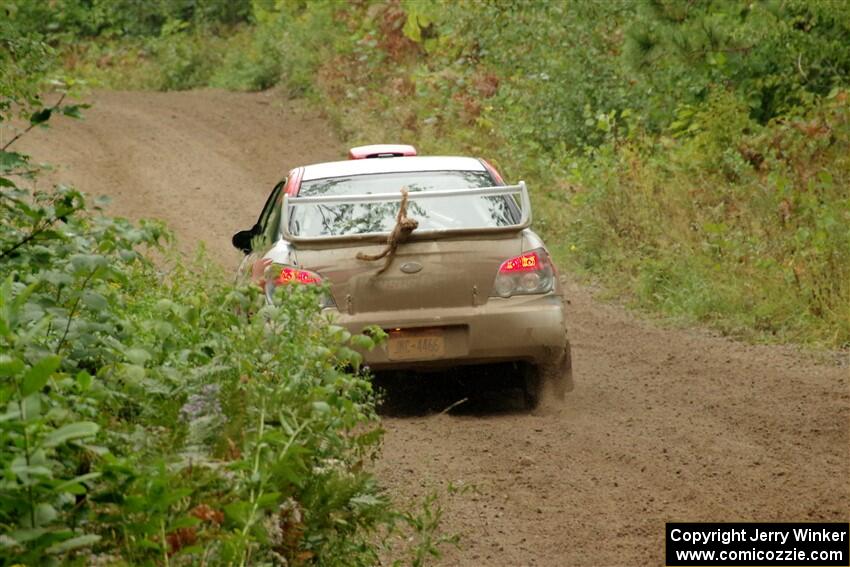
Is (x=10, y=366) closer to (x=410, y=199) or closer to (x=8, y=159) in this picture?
(x=8, y=159)

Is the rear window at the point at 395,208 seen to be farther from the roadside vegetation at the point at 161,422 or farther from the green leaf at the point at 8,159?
the green leaf at the point at 8,159

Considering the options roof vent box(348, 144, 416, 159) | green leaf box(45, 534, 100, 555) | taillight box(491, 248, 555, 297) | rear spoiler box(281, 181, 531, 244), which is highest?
roof vent box(348, 144, 416, 159)

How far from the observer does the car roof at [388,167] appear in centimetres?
1030

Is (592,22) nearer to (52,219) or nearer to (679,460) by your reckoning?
(679,460)

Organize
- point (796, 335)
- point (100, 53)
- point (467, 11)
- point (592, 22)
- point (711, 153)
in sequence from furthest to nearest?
1. point (100, 53)
2. point (467, 11)
3. point (592, 22)
4. point (711, 153)
5. point (796, 335)

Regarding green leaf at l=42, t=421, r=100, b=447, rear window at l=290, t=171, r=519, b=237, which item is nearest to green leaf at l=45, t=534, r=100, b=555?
green leaf at l=42, t=421, r=100, b=447

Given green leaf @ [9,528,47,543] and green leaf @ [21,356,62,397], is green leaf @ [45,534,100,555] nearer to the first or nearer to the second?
green leaf @ [9,528,47,543]

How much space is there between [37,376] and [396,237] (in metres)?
5.10

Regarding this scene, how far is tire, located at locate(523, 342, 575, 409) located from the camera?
9.73 meters

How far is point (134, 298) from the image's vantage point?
7930 millimetres

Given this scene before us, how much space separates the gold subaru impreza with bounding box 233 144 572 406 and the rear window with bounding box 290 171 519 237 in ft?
0.03

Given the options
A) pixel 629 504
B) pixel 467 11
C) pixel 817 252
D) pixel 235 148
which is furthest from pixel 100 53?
pixel 629 504

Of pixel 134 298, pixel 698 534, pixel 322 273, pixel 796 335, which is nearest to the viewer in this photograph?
pixel 698 534

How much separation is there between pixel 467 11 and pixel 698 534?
18.2 metres
